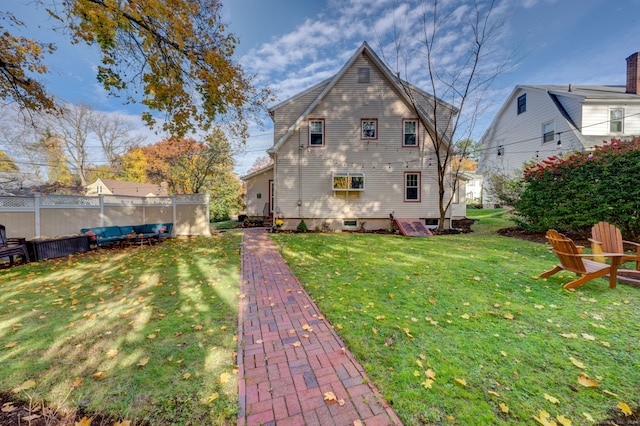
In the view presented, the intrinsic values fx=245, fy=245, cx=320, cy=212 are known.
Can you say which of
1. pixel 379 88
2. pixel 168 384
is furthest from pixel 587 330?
pixel 379 88

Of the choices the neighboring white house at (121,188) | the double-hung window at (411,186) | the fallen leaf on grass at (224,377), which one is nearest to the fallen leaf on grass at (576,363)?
the fallen leaf on grass at (224,377)

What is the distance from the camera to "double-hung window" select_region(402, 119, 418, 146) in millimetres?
13820

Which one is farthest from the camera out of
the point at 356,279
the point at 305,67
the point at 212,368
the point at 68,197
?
the point at 305,67

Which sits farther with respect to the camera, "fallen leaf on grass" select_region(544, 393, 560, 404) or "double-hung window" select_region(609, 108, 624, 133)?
"double-hung window" select_region(609, 108, 624, 133)

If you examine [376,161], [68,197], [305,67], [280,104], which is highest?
[305,67]

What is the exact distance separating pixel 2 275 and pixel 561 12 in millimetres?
22533

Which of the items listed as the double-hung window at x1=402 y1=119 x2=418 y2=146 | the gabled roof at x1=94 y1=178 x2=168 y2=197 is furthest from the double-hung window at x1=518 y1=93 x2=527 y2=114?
the gabled roof at x1=94 y1=178 x2=168 y2=197

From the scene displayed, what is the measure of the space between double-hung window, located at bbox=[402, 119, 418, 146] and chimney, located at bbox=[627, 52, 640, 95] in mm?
14589

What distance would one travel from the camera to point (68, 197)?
989 centimetres

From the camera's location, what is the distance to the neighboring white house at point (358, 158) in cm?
1365

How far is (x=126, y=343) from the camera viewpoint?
3197mm

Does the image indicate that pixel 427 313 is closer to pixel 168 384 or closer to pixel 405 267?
pixel 405 267

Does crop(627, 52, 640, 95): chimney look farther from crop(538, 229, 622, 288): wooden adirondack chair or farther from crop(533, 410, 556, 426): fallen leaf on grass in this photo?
crop(533, 410, 556, 426): fallen leaf on grass

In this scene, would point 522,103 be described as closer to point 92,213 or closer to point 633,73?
point 633,73
